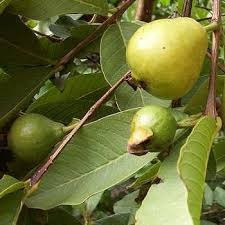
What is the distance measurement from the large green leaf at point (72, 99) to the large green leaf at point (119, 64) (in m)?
0.07

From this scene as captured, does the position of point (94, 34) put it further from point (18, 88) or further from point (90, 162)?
point (90, 162)

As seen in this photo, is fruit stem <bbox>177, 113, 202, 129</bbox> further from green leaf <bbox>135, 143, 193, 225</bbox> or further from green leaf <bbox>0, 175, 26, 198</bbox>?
green leaf <bbox>0, 175, 26, 198</bbox>

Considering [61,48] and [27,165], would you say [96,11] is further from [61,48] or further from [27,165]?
[27,165]

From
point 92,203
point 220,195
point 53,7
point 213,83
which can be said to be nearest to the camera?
point 213,83

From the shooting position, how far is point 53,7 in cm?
105

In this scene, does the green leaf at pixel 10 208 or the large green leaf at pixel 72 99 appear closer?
the green leaf at pixel 10 208

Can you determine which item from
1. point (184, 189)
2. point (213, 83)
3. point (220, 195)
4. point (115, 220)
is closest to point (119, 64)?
point (213, 83)

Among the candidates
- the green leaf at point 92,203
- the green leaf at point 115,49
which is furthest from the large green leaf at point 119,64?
the green leaf at point 92,203

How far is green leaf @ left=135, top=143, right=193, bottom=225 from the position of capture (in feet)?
2.24

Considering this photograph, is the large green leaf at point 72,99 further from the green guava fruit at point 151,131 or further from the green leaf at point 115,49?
the green guava fruit at point 151,131

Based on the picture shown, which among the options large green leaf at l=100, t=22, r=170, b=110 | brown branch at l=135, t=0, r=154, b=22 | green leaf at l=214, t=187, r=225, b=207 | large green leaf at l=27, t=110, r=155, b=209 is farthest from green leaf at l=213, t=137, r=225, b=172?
green leaf at l=214, t=187, r=225, b=207

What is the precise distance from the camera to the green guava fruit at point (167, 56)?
78cm

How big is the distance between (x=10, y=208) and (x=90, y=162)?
0.48 ft

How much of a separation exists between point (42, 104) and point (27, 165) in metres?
0.19
